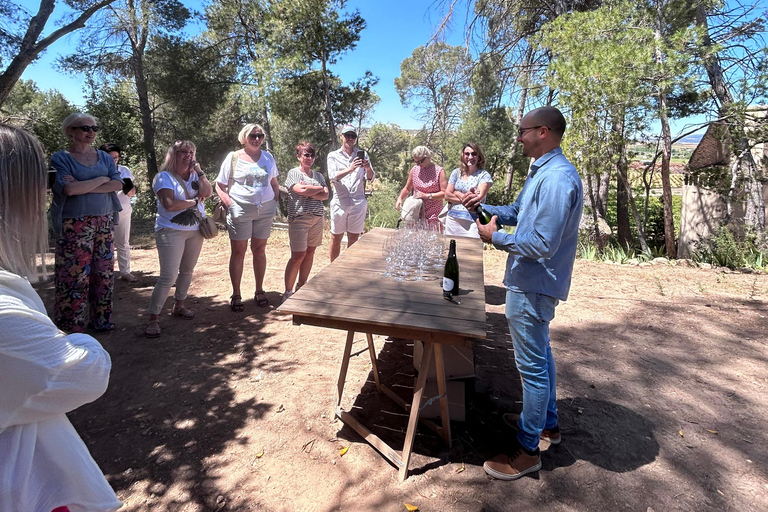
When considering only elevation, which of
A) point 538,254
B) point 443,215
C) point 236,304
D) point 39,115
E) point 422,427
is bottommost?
point 422,427

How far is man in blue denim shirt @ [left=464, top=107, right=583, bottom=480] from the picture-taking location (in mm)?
1891

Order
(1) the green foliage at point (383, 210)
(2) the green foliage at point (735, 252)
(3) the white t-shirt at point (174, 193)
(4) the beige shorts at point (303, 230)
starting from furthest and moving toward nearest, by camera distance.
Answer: (1) the green foliage at point (383, 210)
(2) the green foliage at point (735, 252)
(4) the beige shorts at point (303, 230)
(3) the white t-shirt at point (174, 193)

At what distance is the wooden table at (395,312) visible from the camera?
1.92m

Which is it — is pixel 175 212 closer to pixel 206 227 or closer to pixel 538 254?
pixel 206 227

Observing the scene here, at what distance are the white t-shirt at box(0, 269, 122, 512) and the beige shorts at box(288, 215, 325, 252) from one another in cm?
344

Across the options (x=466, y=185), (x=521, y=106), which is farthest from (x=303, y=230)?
(x=521, y=106)

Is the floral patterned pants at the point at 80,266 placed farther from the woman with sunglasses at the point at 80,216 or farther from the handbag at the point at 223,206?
the handbag at the point at 223,206

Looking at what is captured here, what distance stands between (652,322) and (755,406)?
158cm

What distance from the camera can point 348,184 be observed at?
4.77 meters

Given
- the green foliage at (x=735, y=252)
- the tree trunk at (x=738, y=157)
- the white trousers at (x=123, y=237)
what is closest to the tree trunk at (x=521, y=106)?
the tree trunk at (x=738, y=157)

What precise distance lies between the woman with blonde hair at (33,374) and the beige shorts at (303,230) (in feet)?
11.0

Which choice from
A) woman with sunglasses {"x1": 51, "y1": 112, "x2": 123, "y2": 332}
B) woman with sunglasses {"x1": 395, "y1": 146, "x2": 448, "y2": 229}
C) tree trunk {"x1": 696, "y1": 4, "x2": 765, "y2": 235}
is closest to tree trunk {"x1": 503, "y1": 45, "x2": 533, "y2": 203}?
tree trunk {"x1": 696, "y1": 4, "x2": 765, "y2": 235}

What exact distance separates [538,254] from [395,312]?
2.36 feet

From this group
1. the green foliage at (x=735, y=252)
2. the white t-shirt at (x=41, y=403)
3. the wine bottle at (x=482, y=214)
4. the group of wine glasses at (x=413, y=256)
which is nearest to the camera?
the white t-shirt at (x=41, y=403)
